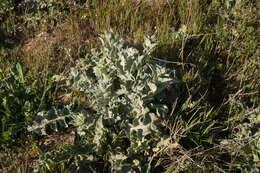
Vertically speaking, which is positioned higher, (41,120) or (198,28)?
(198,28)

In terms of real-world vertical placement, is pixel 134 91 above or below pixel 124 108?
above

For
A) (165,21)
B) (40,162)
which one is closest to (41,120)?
(40,162)

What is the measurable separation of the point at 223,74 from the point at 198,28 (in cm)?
60

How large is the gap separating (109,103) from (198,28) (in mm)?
1449

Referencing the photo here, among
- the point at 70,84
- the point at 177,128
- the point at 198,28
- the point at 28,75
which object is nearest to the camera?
the point at 177,128

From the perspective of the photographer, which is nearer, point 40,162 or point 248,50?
point 40,162

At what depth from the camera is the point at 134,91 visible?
254 centimetres

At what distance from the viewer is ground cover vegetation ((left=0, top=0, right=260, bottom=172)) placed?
2.53 metres

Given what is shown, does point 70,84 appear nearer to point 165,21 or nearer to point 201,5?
point 165,21

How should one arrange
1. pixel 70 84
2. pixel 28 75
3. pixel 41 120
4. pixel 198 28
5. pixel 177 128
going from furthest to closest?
1. pixel 198 28
2. pixel 28 75
3. pixel 70 84
4. pixel 41 120
5. pixel 177 128

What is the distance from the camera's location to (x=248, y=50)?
3.29m

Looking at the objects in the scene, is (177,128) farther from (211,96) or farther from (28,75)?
(28,75)

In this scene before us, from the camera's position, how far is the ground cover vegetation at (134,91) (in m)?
2.53

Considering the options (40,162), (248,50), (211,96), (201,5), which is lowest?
(40,162)
